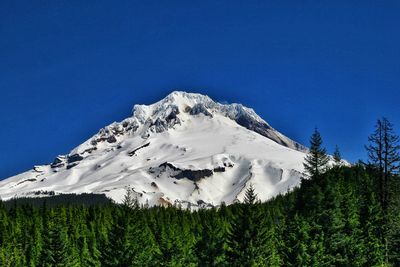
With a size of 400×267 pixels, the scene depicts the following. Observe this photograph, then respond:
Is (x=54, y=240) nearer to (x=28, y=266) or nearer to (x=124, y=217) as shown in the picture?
(x=28, y=266)

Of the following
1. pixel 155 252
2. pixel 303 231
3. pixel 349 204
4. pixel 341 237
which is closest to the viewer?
pixel 303 231

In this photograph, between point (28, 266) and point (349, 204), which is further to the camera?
point (28, 266)

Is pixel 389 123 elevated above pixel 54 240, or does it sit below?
above

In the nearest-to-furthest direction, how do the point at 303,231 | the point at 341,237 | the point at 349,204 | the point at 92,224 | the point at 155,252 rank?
the point at 303,231
the point at 341,237
the point at 349,204
the point at 155,252
the point at 92,224

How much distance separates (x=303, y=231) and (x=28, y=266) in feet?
178

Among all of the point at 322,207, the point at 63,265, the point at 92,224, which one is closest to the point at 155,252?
the point at 63,265

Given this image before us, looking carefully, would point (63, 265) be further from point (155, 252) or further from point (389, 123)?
point (389, 123)

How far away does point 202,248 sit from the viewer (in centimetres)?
6269

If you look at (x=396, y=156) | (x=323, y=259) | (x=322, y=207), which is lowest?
(x=323, y=259)

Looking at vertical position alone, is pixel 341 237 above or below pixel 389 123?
below

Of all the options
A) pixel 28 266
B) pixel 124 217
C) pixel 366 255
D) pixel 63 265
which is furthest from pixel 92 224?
pixel 366 255

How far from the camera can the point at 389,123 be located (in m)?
66.9

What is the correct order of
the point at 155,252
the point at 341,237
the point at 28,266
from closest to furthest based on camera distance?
the point at 341,237, the point at 155,252, the point at 28,266

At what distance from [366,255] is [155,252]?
28.5 metres
